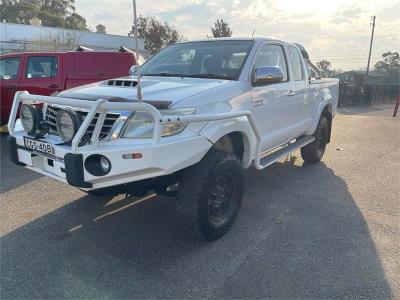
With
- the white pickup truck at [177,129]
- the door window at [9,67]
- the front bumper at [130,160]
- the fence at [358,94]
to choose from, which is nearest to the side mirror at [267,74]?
the white pickup truck at [177,129]

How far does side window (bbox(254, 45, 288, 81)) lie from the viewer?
4.43 meters

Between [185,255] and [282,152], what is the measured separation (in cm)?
219

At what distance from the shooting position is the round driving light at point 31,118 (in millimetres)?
3486

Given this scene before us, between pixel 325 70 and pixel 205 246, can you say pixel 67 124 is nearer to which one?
pixel 205 246

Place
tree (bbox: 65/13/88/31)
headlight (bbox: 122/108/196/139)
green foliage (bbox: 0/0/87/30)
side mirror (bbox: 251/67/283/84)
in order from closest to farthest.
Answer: headlight (bbox: 122/108/196/139) < side mirror (bbox: 251/67/283/84) < green foliage (bbox: 0/0/87/30) < tree (bbox: 65/13/88/31)

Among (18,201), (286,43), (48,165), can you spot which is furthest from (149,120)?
(286,43)

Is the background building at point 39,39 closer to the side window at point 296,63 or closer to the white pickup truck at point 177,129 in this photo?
the side window at point 296,63

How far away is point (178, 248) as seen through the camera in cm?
346

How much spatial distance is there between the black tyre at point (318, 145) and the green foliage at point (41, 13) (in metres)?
44.4

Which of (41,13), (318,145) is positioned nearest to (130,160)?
(318,145)

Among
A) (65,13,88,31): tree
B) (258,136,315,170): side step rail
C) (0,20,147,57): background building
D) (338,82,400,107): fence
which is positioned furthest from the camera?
(65,13,88,31): tree

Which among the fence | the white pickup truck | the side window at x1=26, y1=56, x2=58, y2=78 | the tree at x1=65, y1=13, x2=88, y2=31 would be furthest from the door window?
the tree at x1=65, y1=13, x2=88, y2=31

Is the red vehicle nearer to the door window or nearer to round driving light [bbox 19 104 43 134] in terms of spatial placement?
the door window

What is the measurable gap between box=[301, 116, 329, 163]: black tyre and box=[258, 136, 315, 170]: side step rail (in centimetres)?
24
